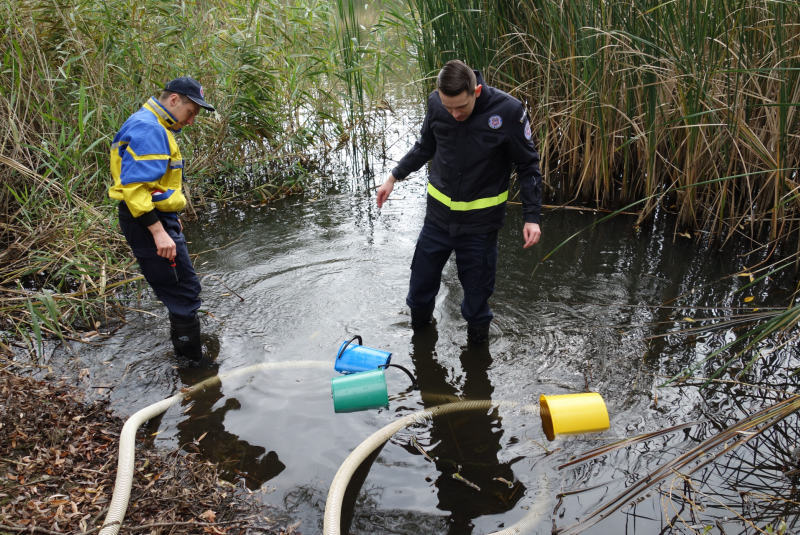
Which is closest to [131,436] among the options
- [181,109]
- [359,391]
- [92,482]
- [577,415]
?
[92,482]

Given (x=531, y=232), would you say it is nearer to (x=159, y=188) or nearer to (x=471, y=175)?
(x=471, y=175)

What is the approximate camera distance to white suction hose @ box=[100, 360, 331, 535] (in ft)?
7.25

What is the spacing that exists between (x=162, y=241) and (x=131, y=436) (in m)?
1.04

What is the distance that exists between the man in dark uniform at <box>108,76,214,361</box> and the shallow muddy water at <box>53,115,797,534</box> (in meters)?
0.61

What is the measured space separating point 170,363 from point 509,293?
8.29 ft

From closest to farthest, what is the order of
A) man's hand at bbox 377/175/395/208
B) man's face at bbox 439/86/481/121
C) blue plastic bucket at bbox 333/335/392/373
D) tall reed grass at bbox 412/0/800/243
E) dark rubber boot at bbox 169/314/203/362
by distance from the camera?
man's face at bbox 439/86/481/121
blue plastic bucket at bbox 333/335/392/373
dark rubber boot at bbox 169/314/203/362
man's hand at bbox 377/175/395/208
tall reed grass at bbox 412/0/800/243

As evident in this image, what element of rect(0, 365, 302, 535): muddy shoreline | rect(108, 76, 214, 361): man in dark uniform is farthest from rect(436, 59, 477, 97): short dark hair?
rect(0, 365, 302, 535): muddy shoreline

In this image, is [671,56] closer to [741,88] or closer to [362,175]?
[741,88]

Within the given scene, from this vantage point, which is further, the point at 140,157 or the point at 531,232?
the point at 531,232

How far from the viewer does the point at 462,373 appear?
351cm

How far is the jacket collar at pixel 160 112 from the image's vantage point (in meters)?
3.07

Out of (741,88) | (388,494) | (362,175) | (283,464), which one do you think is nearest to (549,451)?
(388,494)

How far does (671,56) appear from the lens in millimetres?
4344

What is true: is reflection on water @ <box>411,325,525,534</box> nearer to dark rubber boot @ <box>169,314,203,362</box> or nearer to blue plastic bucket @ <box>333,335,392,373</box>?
blue plastic bucket @ <box>333,335,392,373</box>
